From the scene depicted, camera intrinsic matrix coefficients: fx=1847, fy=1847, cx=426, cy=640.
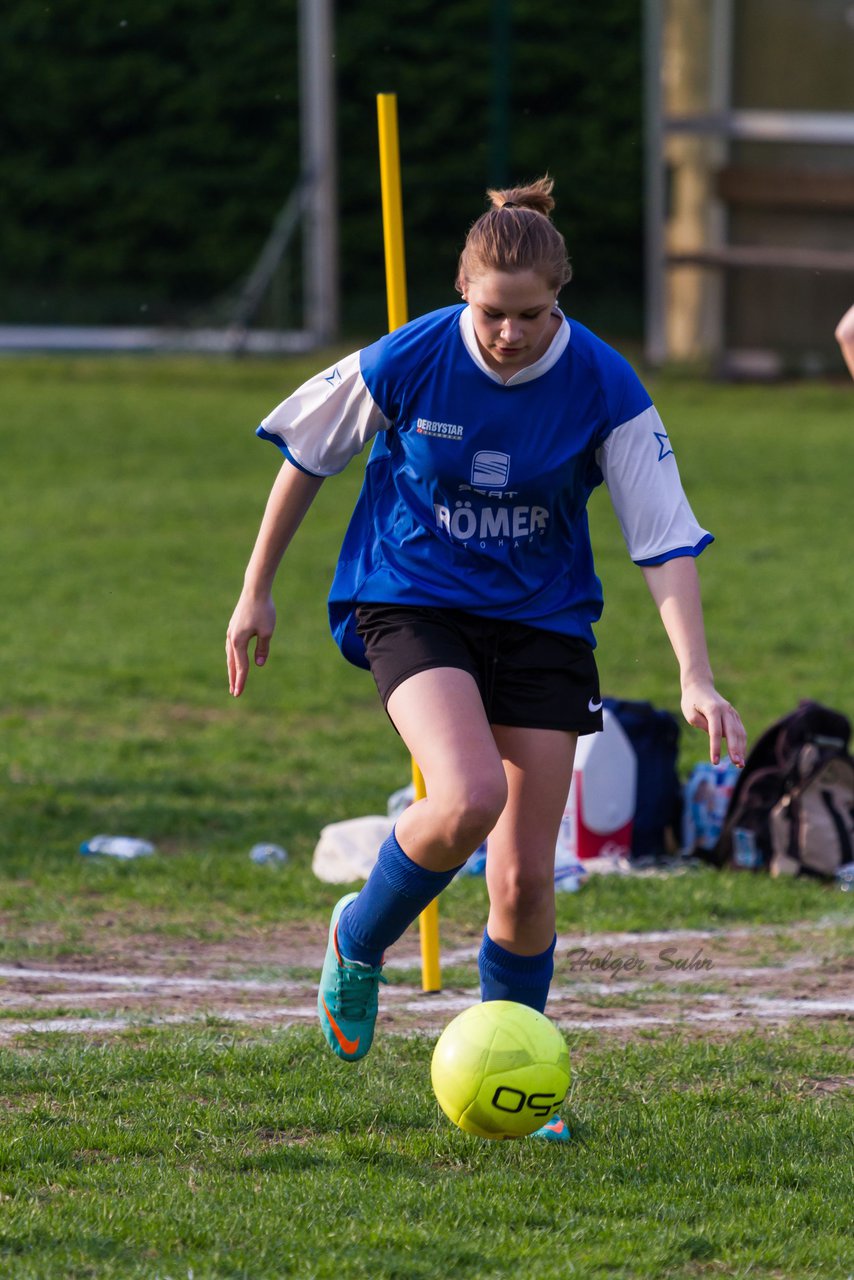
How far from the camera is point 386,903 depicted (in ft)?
12.9

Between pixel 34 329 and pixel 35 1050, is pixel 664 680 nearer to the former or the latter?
pixel 35 1050

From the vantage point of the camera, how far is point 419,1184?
3678mm

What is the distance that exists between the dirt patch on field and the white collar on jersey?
69.5 inches

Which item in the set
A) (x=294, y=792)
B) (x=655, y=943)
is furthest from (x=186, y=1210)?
Result: (x=294, y=792)

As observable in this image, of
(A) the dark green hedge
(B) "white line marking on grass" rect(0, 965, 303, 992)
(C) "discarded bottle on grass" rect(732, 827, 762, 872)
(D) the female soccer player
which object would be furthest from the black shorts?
(A) the dark green hedge

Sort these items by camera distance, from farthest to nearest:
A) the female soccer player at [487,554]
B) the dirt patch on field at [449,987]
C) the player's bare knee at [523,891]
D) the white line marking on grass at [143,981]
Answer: the white line marking on grass at [143,981], the dirt patch on field at [449,987], the player's bare knee at [523,891], the female soccer player at [487,554]

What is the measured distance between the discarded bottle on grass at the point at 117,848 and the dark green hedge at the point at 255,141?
15585mm

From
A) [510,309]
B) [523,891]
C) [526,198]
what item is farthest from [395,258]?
[523,891]

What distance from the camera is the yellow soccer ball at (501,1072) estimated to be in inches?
147

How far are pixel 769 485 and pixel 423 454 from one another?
1079cm

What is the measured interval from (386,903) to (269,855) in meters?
2.71

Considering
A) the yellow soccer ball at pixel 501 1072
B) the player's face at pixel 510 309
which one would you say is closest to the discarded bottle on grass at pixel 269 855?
the yellow soccer ball at pixel 501 1072

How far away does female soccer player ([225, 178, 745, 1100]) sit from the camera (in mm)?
3877

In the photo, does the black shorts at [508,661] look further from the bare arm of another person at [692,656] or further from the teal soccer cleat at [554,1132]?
the teal soccer cleat at [554,1132]
